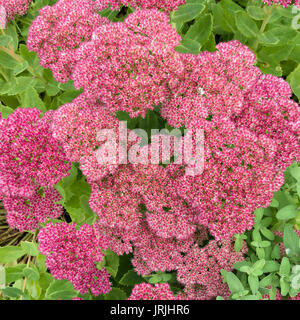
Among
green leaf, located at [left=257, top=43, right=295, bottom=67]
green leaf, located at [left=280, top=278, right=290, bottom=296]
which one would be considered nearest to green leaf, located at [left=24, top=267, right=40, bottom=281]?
green leaf, located at [left=280, top=278, right=290, bottom=296]

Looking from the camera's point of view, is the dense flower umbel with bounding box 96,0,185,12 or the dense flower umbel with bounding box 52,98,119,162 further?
the dense flower umbel with bounding box 96,0,185,12

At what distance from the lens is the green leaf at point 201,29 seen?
1.85 m

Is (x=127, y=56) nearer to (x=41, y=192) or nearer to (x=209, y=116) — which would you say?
(x=209, y=116)

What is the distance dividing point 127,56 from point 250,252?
3.77 feet

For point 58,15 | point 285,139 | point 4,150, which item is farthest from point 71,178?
point 285,139

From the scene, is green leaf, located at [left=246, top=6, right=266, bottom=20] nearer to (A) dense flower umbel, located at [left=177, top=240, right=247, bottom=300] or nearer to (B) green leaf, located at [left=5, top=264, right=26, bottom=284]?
(A) dense flower umbel, located at [left=177, top=240, right=247, bottom=300]

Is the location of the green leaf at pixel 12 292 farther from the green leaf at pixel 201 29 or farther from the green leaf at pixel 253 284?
the green leaf at pixel 201 29

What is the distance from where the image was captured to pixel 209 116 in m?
1.58

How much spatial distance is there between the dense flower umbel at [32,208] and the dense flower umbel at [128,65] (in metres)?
0.59

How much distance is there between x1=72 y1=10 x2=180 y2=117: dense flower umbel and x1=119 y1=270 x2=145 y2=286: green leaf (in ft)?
3.19

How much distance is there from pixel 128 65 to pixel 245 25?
900 millimetres

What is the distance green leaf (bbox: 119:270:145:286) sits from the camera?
188 cm

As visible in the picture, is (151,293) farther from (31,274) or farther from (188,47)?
(188,47)

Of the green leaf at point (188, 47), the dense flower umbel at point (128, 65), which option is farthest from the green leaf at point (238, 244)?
the green leaf at point (188, 47)
